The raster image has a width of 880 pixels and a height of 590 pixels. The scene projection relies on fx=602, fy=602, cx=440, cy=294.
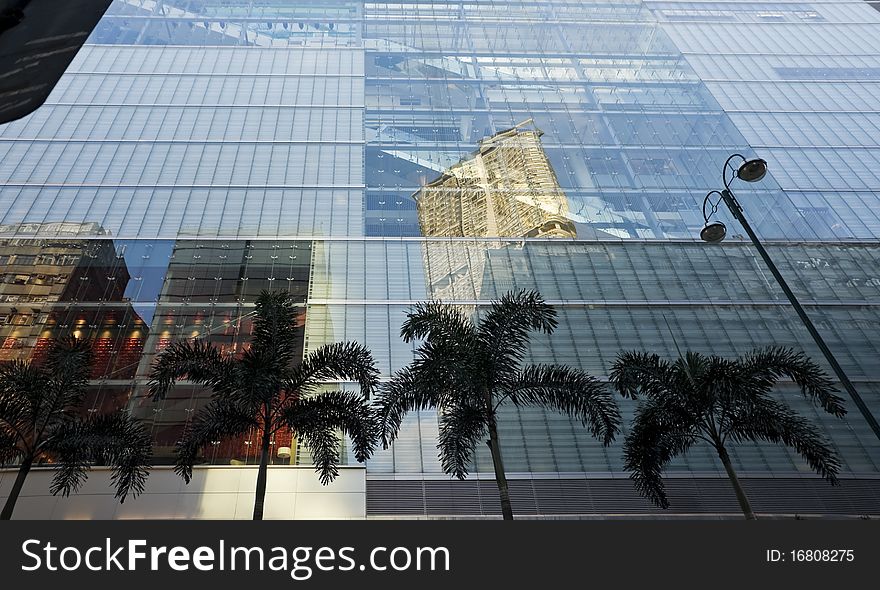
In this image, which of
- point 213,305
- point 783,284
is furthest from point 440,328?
point 213,305

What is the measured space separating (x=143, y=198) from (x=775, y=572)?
72.5 feet

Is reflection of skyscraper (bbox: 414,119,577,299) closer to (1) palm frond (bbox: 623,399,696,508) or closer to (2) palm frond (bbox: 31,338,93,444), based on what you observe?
(1) palm frond (bbox: 623,399,696,508)

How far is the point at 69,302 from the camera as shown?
17922 millimetres

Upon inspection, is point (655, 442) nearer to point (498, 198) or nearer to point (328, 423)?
point (328, 423)

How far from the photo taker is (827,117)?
26.1 meters

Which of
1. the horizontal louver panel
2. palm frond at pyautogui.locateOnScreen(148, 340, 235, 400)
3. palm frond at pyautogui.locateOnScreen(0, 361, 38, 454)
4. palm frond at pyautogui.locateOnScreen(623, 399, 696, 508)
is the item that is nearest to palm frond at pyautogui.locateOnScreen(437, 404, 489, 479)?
palm frond at pyautogui.locateOnScreen(623, 399, 696, 508)

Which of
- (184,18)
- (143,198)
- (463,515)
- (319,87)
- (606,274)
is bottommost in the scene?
(463,515)

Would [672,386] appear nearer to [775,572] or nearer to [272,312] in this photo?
[775,572]

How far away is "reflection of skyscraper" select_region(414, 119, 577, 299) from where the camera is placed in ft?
64.2

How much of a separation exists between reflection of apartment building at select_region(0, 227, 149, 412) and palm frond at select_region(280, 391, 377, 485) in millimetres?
7716

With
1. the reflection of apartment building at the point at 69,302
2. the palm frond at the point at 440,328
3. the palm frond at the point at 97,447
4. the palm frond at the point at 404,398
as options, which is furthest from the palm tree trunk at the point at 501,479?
the reflection of apartment building at the point at 69,302

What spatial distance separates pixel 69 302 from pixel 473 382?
1393 centimetres

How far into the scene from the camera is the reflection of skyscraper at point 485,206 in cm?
1958

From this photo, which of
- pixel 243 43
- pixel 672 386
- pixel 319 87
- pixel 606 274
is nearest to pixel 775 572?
pixel 672 386
